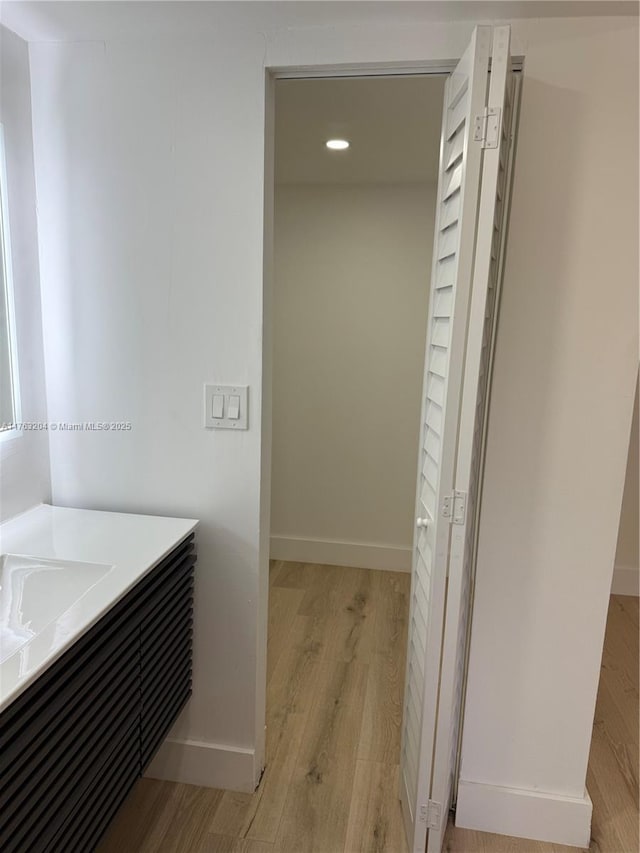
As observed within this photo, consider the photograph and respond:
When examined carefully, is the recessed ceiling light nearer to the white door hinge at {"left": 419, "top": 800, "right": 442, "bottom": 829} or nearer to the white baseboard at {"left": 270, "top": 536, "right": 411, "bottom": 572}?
the white baseboard at {"left": 270, "top": 536, "right": 411, "bottom": 572}

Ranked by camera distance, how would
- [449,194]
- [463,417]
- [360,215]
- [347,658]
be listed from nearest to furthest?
[463,417], [449,194], [347,658], [360,215]

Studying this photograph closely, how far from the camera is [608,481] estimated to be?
1.53 m


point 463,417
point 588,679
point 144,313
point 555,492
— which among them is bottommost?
point 588,679

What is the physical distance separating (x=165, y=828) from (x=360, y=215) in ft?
9.34

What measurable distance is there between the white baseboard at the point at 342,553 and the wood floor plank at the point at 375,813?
1.50 m

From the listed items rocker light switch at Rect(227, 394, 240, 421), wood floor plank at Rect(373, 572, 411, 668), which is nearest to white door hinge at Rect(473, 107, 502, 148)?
rocker light switch at Rect(227, 394, 240, 421)

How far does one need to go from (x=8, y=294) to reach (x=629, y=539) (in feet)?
10.5

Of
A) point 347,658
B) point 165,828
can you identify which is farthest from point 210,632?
point 347,658

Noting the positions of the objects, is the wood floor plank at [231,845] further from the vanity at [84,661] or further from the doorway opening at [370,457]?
the vanity at [84,661]

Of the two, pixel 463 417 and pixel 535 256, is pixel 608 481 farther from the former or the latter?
pixel 535 256

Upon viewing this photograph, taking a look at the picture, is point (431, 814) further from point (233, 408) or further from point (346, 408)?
point (346, 408)

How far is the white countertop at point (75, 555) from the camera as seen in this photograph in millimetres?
1039

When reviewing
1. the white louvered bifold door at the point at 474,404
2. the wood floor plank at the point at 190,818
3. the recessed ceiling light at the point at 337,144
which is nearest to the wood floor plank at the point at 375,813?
the white louvered bifold door at the point at 474,404

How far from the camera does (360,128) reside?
7.29 ft
